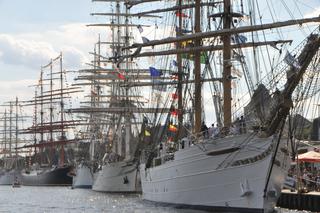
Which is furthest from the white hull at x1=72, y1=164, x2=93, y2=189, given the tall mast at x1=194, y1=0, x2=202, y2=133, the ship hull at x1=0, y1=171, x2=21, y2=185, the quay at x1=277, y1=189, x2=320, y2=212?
the quay at x1=277, y1=189, x2=320, y2=212

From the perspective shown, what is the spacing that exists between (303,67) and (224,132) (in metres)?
6.32

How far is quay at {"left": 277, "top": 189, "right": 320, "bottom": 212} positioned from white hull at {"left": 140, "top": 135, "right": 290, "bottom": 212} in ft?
9.22

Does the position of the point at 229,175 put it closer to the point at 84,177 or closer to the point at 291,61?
the point at 291,61

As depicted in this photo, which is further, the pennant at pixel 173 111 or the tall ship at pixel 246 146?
the pennant at pixel 173 111

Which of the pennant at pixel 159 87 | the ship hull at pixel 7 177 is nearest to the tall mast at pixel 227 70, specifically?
the pennant at pixel 159 87

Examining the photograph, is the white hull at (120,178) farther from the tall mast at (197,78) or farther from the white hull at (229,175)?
the white hull at (229,175)

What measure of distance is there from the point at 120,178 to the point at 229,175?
3972cm

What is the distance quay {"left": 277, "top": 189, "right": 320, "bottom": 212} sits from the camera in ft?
132

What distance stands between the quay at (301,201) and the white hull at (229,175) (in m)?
2.81

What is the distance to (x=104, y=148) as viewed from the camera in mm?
96938

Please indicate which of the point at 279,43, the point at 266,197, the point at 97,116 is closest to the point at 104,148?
the point at 97,116

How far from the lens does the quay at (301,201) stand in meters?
40.3

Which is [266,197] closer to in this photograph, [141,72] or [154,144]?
[154,144]

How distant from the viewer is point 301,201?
42062 mm
